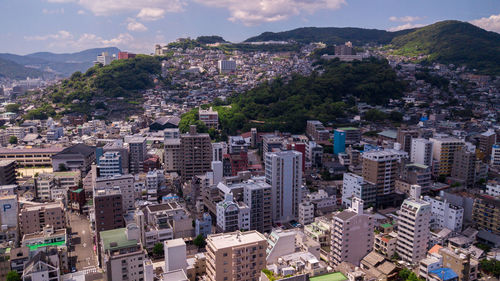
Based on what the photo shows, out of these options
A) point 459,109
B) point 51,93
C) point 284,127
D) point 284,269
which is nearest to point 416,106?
point 459,109

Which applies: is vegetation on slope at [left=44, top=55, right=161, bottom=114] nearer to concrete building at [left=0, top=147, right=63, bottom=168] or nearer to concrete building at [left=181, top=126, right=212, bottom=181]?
concrete building at [left=0, top=147, right=63, bottom=168]

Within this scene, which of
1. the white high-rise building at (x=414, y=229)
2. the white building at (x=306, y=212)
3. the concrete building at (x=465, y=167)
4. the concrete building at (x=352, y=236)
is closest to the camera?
the concrete building at (x=352, y=236)

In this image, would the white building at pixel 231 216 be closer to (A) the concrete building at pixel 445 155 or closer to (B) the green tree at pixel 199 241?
(B) the green tree at pixel 199 241

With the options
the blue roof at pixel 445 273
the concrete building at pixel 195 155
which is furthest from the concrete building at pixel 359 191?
the concrete building at pixel 195 155

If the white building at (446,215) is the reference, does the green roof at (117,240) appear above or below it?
above

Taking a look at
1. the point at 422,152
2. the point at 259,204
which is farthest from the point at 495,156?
the point at 259,204

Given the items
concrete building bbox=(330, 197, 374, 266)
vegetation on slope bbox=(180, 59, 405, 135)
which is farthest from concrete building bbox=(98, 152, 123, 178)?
concrete building bbox=(330, 197, 374, 266)
